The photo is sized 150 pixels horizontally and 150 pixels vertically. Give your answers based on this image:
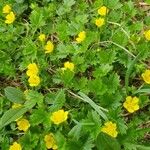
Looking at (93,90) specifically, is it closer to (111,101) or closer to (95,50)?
(111,101)

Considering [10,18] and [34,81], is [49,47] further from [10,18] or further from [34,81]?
[10,18]

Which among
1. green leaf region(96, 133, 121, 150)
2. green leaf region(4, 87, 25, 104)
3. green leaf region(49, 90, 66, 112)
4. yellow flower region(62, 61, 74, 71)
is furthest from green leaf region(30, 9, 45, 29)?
green leaf region(96, 133, 121, 150)

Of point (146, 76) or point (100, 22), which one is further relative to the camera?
point (100, 22)

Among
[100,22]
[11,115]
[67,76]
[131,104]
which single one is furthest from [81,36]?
[11,115]

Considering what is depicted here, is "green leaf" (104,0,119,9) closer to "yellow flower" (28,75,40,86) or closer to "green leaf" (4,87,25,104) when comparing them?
"yellow flower" (28,75,40,86)

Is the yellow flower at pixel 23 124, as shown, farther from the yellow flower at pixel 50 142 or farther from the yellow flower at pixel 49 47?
the yellow flower at pixel 49 47

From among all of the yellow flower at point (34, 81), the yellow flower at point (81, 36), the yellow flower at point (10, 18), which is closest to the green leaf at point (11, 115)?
the yellow flower at point (34, 81)
